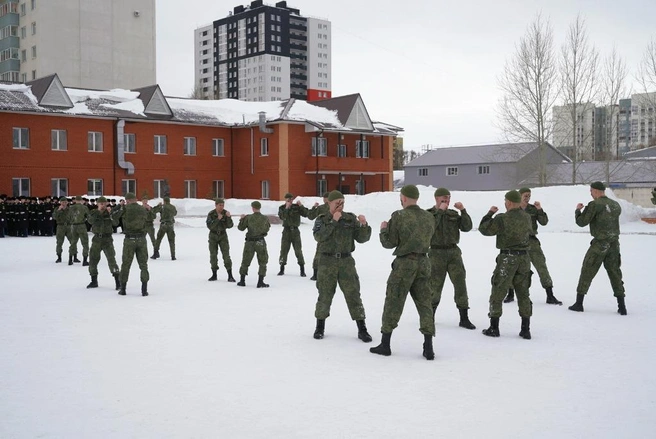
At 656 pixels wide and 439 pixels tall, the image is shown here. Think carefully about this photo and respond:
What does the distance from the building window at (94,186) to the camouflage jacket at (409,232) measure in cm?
3592

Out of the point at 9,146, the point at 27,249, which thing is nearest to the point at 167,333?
the point at 27,249

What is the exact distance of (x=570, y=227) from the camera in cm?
3117

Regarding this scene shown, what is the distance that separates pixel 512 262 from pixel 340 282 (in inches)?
104

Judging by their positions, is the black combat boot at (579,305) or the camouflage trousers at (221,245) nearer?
the black combat boot at (579,305)

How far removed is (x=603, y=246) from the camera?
11.0 metres

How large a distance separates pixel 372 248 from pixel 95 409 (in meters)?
17.5

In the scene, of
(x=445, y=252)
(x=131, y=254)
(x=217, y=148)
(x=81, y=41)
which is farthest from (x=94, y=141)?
(x=445, y=252)

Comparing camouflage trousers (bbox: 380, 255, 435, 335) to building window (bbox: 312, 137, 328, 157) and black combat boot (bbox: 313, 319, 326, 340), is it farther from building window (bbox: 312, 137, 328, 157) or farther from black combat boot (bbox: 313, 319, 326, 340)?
building window (bbox: 312, 137, 328, 157)

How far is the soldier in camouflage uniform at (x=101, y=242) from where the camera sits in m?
14.3

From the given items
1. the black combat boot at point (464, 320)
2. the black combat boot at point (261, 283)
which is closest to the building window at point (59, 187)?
the black combat boot at point (261, 283)

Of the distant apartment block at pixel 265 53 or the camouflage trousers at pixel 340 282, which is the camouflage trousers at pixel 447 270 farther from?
the distant apartment block at pixel 265 53

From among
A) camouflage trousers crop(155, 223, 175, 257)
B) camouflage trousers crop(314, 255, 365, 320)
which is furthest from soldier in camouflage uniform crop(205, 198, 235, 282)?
camouflage trousers crop(314, 255, 365, 320)

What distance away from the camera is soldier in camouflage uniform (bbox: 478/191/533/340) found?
30.4ft

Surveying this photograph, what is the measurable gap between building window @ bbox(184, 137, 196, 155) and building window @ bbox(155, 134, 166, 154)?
5.59 ft
